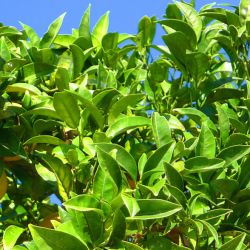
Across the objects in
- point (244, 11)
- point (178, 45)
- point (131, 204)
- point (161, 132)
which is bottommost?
point (131, 204)

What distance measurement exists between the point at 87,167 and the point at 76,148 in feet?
0.19

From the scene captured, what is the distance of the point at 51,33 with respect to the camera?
6.51ft

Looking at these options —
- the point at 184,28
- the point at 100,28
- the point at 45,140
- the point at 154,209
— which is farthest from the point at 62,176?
the point at 100,28

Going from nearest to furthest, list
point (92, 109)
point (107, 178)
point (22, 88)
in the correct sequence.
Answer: point (107, 178) < point (92, 109) < point (22, 88)

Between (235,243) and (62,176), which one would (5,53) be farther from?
(235,243)

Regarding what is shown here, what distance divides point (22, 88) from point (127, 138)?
11.6 inches

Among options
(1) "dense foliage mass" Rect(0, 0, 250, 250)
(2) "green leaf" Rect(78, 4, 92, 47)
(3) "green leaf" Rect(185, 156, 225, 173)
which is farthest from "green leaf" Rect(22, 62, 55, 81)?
(3) "green leaf" Rect(185, 156, 225, 173)

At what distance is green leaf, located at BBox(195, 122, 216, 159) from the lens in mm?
1575

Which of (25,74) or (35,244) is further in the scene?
(25,74)

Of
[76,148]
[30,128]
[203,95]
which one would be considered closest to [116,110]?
[76,148]

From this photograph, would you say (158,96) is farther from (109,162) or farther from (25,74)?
(109,162)

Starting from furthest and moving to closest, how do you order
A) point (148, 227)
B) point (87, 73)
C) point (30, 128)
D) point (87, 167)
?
point (87, 73) < point (30, 128) < point (87, 167) < point (148, 227)

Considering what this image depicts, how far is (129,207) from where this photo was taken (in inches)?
51.4

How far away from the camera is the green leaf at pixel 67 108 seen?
5.36 feet
